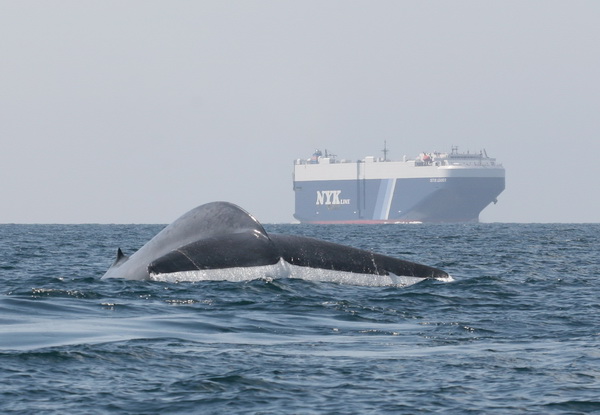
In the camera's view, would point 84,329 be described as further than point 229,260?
No

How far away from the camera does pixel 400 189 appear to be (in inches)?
6417

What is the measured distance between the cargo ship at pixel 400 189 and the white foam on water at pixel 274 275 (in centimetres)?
14514

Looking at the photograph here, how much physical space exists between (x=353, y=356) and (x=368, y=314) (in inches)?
135

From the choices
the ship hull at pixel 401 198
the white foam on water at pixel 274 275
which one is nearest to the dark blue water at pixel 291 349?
the white foam on water at pixel 274 275

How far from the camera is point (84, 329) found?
11.3 m

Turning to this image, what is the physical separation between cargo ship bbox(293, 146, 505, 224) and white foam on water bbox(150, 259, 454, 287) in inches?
5714

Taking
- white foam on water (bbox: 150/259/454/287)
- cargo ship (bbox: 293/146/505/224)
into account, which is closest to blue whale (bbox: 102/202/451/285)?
white foam on water (bbox: 150/259/454/287)

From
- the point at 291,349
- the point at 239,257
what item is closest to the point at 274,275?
the point at 239,257

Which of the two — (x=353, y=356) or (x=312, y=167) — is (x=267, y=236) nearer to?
(x=353, y=356)

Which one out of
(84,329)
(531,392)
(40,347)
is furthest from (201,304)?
(531,392)

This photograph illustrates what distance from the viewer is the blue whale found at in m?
15.0

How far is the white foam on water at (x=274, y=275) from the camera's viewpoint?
1491 cm

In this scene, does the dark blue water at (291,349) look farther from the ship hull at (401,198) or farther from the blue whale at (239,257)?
the ship hull at (401,198)

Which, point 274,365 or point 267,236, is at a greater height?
point 267,236
